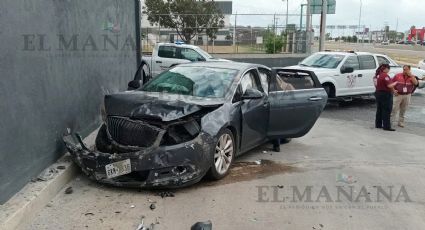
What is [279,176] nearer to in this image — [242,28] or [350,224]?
[350,224]

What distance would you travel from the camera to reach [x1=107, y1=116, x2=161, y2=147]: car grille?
224 inches

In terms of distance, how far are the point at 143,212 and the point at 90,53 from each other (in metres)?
4.04

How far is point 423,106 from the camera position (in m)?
15.4

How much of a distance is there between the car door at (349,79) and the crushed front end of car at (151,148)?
893cm

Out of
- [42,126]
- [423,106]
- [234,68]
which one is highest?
[234,68]

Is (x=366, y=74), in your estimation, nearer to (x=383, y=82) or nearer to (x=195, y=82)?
(x=383, y=82)

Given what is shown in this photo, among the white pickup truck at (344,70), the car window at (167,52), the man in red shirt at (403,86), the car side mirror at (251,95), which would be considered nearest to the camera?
the car side mirror at (251,95)

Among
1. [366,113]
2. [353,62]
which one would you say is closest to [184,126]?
[366,113]

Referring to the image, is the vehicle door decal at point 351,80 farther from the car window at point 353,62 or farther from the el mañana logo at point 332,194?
the el mañana logo at point 332,194

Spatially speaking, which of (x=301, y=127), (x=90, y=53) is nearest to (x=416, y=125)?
(x=301, y=127)

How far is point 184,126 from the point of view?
5.82 meters

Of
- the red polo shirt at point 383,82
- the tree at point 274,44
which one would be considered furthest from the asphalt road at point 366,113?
the tree at point 274,44

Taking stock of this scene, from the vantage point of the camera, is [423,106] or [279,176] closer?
[279,176]

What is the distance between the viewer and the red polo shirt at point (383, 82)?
1086cm
